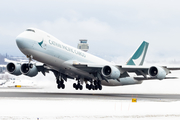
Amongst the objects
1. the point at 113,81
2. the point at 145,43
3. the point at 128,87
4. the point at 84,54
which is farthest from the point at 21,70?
the point at 145,43

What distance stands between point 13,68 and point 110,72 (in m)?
13.8

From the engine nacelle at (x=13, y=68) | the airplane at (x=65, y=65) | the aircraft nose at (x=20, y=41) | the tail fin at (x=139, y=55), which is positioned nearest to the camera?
the aircraft nose at (x=20, y=41)

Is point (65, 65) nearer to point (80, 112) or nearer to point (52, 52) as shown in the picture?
point (52, 52)

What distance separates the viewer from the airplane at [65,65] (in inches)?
1398

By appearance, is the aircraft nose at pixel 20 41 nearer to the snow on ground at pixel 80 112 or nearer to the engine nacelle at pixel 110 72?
the engine nacelle at pixel 110 72

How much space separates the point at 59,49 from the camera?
38469mm

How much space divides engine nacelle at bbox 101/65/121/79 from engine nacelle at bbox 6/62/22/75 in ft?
39.1

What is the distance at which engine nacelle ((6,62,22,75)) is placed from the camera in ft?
139

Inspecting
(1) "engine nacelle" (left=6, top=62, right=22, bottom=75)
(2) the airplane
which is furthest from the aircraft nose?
(1) "engine nacelle" (left=6, top=62, right=22, bottom=75)

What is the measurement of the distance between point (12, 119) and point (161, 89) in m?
42.6

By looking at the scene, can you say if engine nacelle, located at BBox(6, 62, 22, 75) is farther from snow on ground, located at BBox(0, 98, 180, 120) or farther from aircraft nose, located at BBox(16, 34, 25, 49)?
snow on ground, located at BBox(0, 98, 180, 120)

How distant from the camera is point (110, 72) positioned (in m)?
39.8

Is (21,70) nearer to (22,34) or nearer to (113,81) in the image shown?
(22,34)

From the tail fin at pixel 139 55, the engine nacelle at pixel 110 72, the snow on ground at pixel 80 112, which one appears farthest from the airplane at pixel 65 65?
the snow on ground at pixel 80 112
